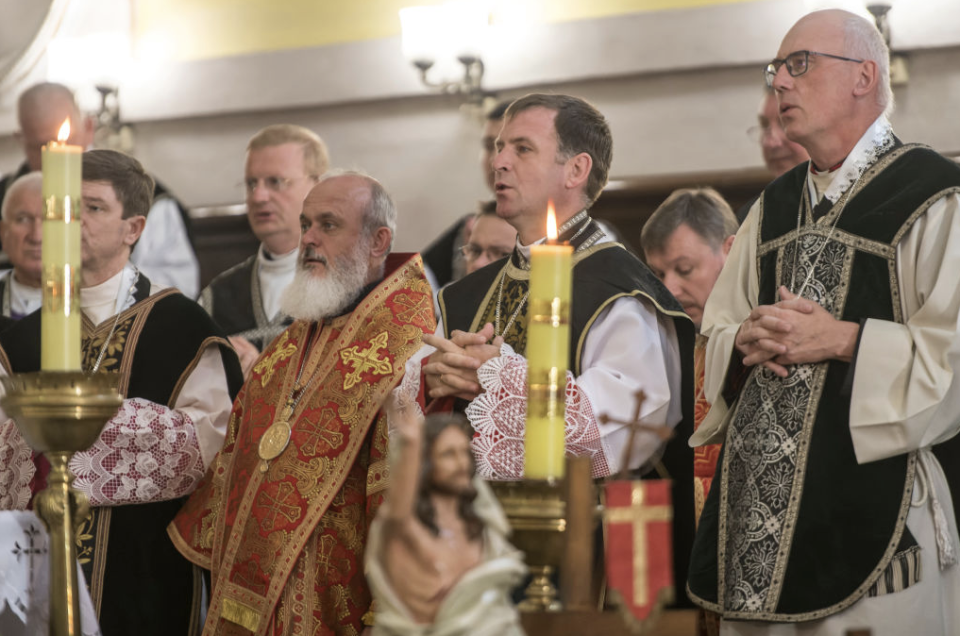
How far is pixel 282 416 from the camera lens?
454 cm

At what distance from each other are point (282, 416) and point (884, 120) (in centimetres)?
206

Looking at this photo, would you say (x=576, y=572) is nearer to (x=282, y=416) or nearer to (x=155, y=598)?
(x=282, y=416)

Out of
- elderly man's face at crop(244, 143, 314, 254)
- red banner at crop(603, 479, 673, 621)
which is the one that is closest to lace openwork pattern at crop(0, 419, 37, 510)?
elderly man's face at crop(244, 143, 314, 254)

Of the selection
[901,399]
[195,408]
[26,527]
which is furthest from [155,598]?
[901,399]

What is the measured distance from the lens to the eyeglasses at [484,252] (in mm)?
5676

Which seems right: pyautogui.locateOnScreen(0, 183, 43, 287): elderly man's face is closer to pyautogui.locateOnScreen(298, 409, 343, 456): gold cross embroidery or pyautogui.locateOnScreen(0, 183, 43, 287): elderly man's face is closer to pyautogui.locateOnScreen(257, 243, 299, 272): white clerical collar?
pyautogui.locateOnScreen(257, 243, 299, 272): white clerical collar

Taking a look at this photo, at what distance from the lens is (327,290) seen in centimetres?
473

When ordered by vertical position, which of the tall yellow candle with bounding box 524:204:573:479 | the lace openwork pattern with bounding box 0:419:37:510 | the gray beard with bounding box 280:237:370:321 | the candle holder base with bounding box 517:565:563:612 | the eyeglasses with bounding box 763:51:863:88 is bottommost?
the candle holder base with bounding box 517:565:563:612

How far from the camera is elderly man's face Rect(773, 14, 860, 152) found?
3676 mm

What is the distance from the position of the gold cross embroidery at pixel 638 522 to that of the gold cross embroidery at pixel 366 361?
8.08 feet

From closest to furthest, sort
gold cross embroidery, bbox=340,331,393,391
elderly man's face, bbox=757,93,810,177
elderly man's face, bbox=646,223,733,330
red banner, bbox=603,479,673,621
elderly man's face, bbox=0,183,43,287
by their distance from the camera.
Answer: red banner, bbox=603,479,673,621 → gold cross embroidery, bbox=340,331,393,391 → elderly man's face, bbox=646,223,733,330 → elderly man's face, bbox=757,93,810,177 → elderly man's face, bbox=0,183,43,287

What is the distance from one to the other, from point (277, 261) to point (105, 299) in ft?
5.45

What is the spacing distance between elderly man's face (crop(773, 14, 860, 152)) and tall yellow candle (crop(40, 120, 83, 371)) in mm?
1884

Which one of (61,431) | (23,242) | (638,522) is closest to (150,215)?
(23,242)
